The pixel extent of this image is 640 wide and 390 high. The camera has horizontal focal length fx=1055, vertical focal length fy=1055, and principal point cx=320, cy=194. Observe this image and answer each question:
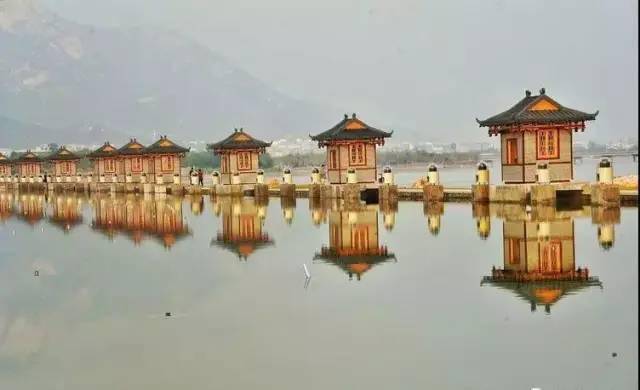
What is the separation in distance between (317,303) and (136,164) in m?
68.2

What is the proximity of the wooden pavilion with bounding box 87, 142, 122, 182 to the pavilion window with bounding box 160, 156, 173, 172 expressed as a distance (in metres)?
12.2

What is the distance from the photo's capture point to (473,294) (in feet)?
64.4

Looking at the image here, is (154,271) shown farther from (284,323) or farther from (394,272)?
(284,323)

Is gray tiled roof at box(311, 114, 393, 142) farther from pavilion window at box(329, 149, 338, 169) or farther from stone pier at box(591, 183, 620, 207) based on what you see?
stone pier at box(591, 183, 620, 207)

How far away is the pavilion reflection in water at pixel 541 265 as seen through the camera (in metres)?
19.2

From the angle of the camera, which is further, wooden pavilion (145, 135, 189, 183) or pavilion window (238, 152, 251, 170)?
wooden pavilion (145, 135, 189, 183)

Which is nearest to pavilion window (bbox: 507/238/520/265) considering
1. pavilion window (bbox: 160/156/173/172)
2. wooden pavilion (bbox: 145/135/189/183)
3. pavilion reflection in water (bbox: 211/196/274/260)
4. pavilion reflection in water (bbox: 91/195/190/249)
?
pavilion reflection in water (bbox: 211/196/274/260)

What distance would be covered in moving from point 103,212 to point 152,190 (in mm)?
24161

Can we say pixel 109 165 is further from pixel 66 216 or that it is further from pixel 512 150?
pixel 512 150

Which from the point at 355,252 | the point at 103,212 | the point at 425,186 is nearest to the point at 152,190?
the point at 103,212

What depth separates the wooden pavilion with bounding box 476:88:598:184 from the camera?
41.4 m

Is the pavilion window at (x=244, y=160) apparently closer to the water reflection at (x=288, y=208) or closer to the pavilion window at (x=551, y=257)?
the water reflection at (x=288, y=208)

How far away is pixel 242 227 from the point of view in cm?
3816

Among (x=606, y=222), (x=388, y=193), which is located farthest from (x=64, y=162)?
(x=606, y=222)
